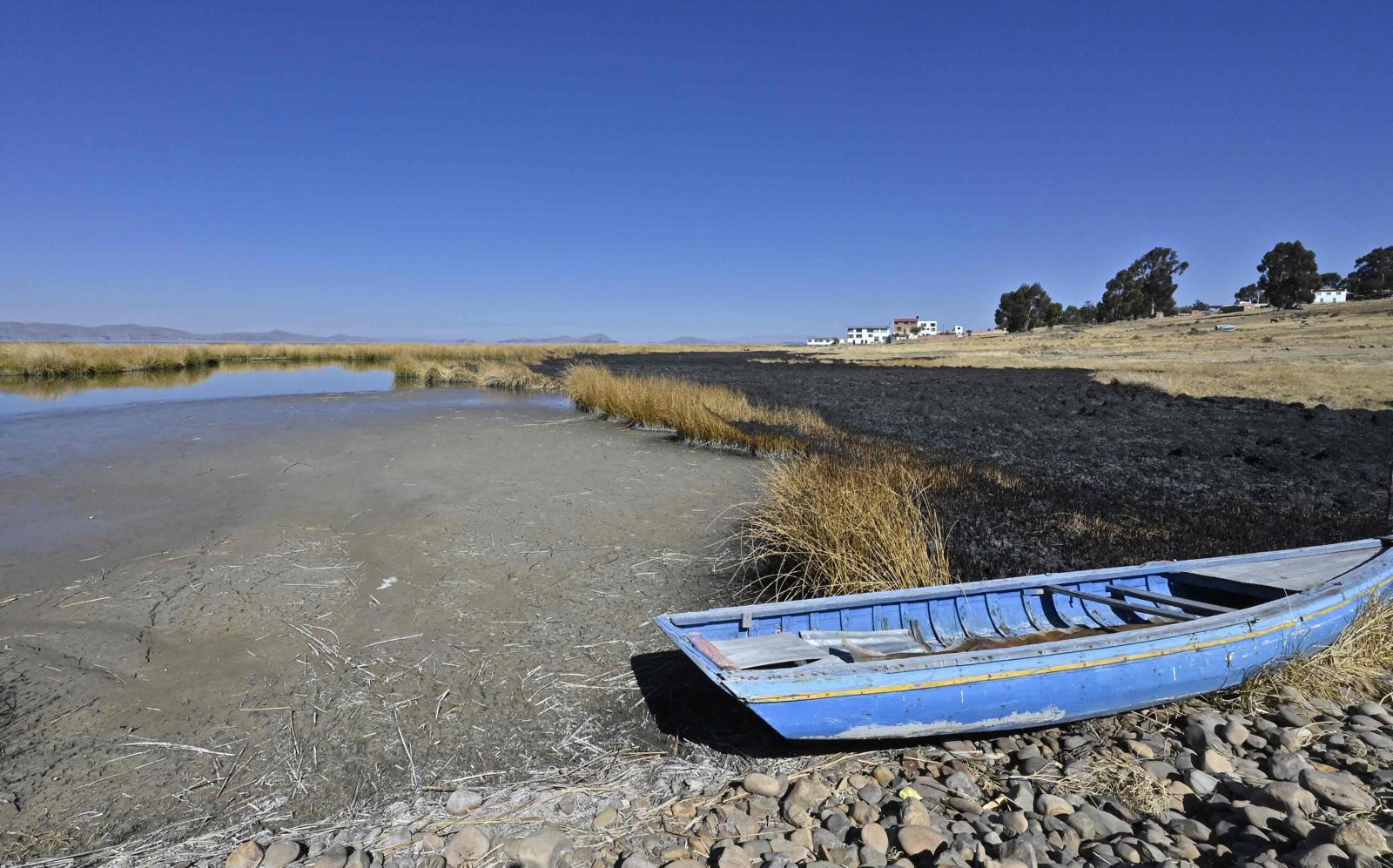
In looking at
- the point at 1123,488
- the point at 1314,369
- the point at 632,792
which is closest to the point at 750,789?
the point at 632,792

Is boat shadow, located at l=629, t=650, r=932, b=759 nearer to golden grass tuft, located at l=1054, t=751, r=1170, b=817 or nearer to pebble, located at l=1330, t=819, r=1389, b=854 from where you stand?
golden grass tuft, located at l=1054, t=751, r=1170, b=817

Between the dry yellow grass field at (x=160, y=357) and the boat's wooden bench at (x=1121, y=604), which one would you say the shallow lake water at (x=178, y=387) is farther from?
the boat's wooden bench at (x=1121, y=604)

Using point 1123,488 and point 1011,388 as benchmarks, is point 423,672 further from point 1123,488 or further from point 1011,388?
point 1011,388

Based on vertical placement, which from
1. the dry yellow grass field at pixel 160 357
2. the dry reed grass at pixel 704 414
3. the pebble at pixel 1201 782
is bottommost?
the pebble at pixel 1201 782

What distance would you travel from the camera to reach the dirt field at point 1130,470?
690cm

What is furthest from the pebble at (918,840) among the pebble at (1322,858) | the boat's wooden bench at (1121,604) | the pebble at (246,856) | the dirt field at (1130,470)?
the dirt field at (1130,470)

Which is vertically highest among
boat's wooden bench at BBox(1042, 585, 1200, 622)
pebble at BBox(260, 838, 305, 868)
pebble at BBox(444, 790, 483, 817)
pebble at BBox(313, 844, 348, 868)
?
boat's wooden bench at BBox(1042, 585, 1200, 622)

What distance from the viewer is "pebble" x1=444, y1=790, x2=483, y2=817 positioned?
3.18 meters

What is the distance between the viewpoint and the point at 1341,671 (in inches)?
163

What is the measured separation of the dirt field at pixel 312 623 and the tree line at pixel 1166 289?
84484 millimetres

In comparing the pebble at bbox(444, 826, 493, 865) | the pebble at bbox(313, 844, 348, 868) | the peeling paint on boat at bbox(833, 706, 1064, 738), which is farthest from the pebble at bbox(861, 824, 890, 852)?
the pebble at bbox(313, 844, 348, 868)

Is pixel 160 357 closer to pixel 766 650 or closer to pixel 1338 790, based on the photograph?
pixel 766 650

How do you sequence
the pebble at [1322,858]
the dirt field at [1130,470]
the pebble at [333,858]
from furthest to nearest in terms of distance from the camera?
the dirt field at [1130,470] < the pebble at [333,858] < the pebble at [1322,858]

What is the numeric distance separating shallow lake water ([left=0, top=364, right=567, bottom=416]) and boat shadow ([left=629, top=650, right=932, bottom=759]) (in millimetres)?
17013
